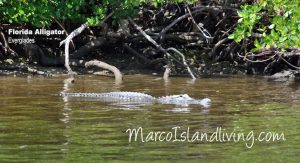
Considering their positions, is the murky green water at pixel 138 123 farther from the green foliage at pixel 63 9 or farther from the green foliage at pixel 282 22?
the green foliage at pixel 63 9

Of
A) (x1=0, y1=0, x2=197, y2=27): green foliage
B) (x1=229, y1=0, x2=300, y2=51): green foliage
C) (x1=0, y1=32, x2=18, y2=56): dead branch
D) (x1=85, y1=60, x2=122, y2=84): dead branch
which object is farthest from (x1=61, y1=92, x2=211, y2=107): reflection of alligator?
(x1=0, y1=32, x2=18, y2=56): dead branch

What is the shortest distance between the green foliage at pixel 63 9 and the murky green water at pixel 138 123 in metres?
1.66

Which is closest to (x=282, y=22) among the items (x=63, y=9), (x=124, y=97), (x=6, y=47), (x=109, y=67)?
(x=124, y=97)

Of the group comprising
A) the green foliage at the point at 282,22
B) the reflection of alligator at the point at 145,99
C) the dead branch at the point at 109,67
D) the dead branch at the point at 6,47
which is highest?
the green foliage at the point at 282,22

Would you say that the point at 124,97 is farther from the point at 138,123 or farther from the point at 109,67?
the point at 109,67

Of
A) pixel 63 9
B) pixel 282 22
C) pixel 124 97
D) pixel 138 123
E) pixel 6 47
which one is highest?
pixel 63 9

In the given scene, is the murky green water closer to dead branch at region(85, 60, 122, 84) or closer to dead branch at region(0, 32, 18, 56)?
dead branch at region(85, 60, 122, 84)

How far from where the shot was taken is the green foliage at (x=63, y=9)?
12852mm

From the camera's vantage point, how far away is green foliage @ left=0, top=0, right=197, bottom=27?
12.9m

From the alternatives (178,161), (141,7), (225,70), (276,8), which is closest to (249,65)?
(225,70)

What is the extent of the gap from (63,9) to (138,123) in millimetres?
6492

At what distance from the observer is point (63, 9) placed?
44.0ft

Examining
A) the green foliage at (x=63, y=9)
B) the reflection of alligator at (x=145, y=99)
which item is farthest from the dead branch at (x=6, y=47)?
the reflection of alligator at (x=145, y=99)

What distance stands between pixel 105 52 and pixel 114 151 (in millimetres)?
10345
